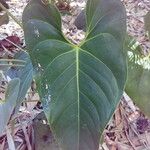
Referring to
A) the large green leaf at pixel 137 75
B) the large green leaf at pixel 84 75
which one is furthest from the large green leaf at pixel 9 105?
the large green leaf at pixel 137 75

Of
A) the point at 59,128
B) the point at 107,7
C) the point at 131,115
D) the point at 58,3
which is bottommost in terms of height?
the point at 131,115

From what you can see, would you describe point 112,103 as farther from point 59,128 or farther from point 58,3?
point 58,3

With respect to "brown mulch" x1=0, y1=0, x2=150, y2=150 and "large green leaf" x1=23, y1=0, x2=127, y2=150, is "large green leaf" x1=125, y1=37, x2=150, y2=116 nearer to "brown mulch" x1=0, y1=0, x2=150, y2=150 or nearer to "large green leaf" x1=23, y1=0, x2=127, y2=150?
"large green leaf" x1=23, y1=0, x2=127, y2=150

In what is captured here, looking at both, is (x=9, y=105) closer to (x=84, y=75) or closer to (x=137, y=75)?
(x=84, y=75)

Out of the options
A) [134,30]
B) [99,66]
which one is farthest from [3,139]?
[134,30]

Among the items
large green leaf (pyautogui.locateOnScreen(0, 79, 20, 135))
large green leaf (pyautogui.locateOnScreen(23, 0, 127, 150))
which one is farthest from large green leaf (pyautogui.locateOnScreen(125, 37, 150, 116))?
large green leaf (pyautogui.locateOnScreen(0, 79, 20, 135))

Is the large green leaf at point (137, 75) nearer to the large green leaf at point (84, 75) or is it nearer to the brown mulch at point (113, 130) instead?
the large green leaf at point (84, 75)

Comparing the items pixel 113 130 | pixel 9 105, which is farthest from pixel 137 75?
pixel 113 130
